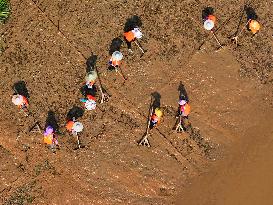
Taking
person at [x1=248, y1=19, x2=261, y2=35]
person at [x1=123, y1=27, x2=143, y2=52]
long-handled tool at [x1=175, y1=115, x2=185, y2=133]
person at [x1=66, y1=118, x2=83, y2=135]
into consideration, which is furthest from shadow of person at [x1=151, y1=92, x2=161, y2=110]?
person at [x1=248, y1=19, x2=261, y2=35]

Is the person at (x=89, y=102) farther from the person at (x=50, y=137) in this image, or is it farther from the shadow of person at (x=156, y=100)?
the shadow of person at (x=156, y=100)

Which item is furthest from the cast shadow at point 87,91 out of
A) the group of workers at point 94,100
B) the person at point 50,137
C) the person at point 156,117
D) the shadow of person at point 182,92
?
the shadow of person at point 182,92

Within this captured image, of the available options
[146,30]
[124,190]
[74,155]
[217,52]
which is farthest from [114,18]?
[124,190]

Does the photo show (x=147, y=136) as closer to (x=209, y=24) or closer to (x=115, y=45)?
(x=115, y=45)

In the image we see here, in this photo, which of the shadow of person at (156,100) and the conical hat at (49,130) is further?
the shadow of person at (156,100)

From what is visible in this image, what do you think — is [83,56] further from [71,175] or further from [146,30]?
[71,175]

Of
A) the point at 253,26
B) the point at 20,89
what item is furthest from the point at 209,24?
the point at 20,89
